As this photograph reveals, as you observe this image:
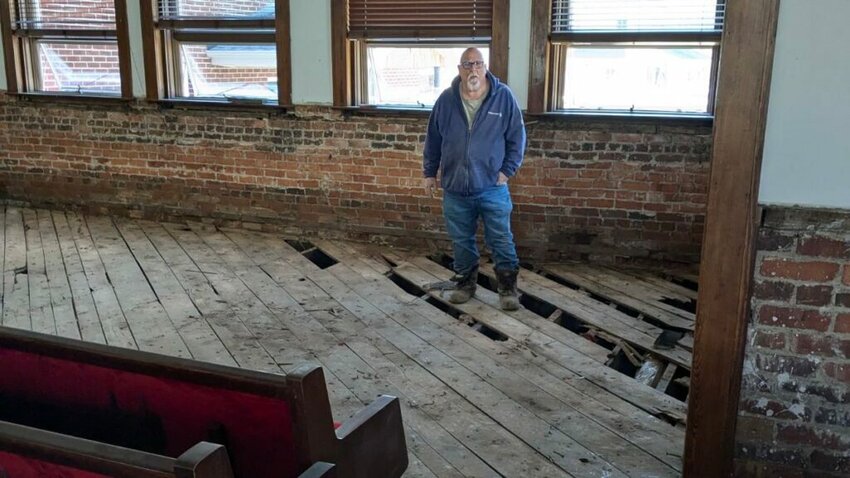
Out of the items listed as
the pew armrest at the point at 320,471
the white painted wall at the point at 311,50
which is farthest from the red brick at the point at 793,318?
the white painted wall at the point at 311,50

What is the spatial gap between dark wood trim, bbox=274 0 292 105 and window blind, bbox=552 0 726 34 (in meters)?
2.14

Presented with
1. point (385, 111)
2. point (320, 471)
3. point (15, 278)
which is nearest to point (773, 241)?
point (320, 471)

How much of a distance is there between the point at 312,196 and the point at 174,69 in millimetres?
1782

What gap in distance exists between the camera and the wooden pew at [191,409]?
1594 mm

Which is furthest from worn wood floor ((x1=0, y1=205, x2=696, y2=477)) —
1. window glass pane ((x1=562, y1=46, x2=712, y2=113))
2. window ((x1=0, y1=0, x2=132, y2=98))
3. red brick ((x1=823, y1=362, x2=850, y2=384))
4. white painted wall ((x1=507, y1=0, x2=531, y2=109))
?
window ((x1=0, y1=0, x2=132, y2=98))

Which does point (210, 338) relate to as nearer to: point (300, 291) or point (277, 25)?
point (300, 291)

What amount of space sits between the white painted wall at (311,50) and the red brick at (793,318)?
4.18 meters

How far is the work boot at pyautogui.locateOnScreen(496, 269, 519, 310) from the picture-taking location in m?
4.33

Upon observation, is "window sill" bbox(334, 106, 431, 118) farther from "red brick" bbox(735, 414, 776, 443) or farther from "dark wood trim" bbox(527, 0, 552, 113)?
"red brick" bbox(735, 414, 776, 443)

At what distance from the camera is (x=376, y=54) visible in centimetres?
562

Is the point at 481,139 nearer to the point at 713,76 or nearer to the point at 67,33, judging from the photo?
the point at 713,76

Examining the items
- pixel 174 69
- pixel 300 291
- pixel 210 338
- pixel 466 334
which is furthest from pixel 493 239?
pixel 174 69

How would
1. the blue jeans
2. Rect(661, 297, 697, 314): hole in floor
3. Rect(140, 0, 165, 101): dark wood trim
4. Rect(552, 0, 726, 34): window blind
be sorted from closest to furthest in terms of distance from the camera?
the blue jeans < Rect(661, 297, 697, 314): hole in floor < Rect(552, 0, 726, 34): window blind < Rect(140, 0, 165, 101): dark wood trim

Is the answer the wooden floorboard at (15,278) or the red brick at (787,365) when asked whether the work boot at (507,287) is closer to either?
the red brick at (787,365)
